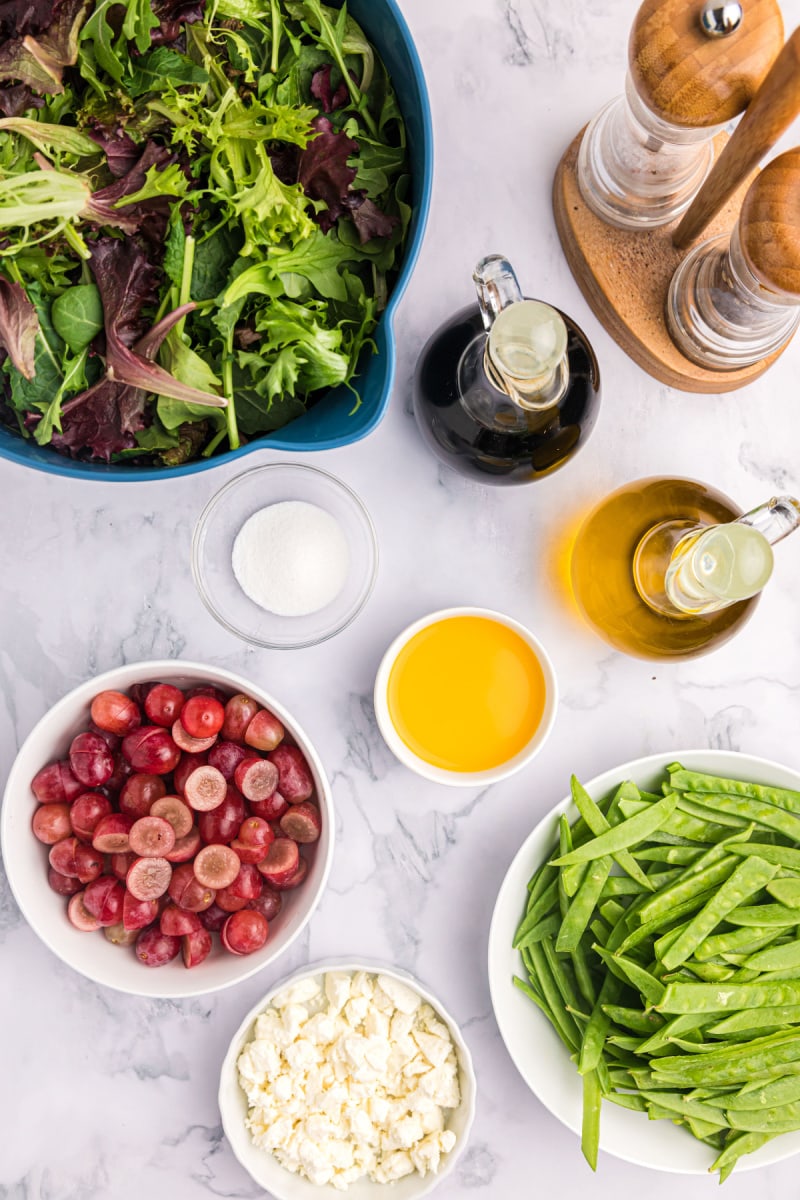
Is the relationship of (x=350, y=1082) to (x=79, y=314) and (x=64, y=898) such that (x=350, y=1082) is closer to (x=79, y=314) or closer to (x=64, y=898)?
(x=64, y=898)

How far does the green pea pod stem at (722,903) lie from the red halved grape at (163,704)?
23.5 inches

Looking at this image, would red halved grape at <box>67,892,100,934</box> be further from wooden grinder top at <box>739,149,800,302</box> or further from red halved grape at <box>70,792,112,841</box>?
wooden grinder top at <box>739,149,800,302</box>

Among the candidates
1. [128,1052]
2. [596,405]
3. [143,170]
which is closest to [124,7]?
[143,170]

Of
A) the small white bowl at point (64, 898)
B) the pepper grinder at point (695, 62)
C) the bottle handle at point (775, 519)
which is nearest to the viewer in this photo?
the pepper grinder at point (695, 62)

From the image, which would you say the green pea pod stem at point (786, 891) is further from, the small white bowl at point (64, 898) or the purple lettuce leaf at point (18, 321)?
the purple lettuce leaf at point (18, 321)

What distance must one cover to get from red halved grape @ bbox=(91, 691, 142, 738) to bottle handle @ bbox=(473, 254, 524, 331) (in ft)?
1.84

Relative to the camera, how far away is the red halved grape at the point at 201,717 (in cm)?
102

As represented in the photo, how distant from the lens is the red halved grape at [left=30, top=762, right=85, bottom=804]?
40.2 inches

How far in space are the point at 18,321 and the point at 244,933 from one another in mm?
656

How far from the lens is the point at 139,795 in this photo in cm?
103

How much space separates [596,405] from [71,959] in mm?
799

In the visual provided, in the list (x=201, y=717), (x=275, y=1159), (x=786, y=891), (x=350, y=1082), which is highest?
(x=786, y=891)

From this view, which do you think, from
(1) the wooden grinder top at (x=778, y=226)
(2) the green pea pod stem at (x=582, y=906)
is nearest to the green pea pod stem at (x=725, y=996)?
(2) the green pea pod stem at (x=582, y=906)

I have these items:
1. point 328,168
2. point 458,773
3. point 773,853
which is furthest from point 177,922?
point 328,168
